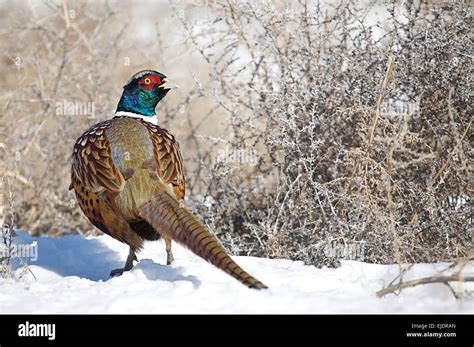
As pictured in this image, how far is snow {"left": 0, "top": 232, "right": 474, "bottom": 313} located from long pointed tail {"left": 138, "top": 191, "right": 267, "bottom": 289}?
93 millimetres

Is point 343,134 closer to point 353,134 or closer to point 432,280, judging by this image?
point 353,134

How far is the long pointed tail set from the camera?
3291mm

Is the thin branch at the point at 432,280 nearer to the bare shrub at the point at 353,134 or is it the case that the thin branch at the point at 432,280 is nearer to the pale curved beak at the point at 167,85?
the bare shrub at the point at 353,134

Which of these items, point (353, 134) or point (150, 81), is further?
point (353, 134)

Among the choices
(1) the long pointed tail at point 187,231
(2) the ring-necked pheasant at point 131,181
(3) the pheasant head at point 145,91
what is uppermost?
(3) the pheasant head at point 145,91

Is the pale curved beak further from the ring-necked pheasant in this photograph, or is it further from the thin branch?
the thin branch

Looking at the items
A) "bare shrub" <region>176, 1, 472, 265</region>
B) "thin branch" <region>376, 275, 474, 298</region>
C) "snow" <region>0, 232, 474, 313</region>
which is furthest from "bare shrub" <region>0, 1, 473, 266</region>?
"thin branch" <region>376, 275, 474, 298</region>

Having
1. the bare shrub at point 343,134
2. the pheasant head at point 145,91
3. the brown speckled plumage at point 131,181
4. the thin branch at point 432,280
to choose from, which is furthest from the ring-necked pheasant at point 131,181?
the thin branch at point 432,280

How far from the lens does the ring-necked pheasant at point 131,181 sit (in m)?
3.85

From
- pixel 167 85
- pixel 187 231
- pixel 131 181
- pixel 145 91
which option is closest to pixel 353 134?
pixel 167 85

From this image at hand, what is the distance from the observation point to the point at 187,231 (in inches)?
140

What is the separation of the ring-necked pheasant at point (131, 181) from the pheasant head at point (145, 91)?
21cm

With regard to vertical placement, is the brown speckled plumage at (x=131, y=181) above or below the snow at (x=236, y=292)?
above

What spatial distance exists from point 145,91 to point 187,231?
4.31 ft
